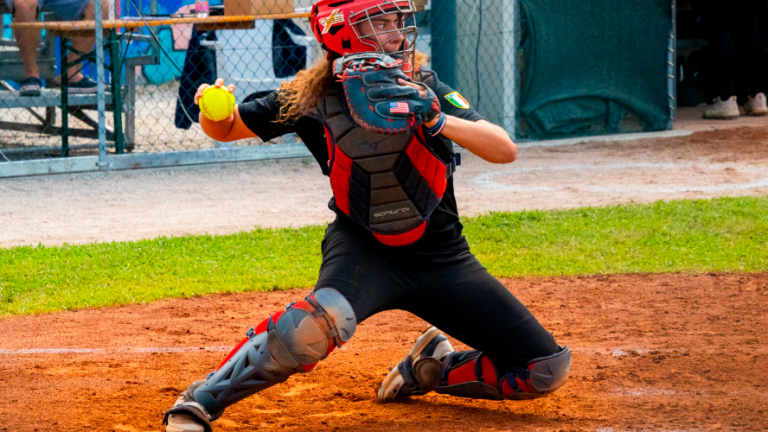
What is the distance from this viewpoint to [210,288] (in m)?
4.63

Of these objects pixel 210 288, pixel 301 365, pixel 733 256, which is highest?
pixel 301 365

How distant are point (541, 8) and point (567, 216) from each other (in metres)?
3.83

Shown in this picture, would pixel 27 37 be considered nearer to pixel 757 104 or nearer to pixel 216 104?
pixel 216 104

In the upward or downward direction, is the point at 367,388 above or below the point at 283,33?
below

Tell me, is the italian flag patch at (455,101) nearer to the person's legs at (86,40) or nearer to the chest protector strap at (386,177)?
the chest protector strap at (386,177)

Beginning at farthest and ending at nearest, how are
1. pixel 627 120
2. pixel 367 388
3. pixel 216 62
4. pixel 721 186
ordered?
pixel 627 120
pixel 216 62
pixel 721 186
pixel 367 388

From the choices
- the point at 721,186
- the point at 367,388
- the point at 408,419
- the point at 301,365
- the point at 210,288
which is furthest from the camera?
the point at 721,186

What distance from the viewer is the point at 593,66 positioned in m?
9.28

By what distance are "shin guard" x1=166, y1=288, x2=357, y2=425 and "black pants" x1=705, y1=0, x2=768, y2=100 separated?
8411 mm

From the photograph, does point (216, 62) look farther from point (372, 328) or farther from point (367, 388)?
point (367, 388)

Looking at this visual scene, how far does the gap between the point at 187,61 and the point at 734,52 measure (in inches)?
256

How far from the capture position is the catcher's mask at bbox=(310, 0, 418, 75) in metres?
2.69

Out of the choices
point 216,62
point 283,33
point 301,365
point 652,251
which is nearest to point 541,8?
point 283,33

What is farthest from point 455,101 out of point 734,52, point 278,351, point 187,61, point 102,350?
point 734,52
